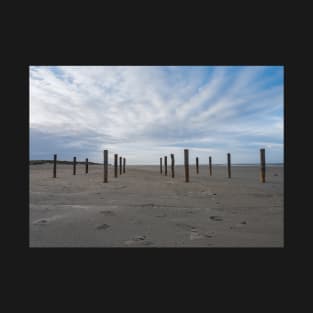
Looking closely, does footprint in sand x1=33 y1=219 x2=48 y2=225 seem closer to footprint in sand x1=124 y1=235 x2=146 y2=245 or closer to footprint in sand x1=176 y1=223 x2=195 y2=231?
footprint in sand x1=124 y1=235 x2=146 y2=245

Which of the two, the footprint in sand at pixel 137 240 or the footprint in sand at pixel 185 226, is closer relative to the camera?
the footprint in sand at pixel 137 240

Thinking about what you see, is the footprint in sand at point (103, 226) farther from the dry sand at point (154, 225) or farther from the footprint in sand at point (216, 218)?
the footprint in sand at point (216, 218)

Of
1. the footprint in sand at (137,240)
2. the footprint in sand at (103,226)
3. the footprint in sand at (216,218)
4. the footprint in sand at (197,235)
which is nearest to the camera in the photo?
the footprint in sand at (137,240)

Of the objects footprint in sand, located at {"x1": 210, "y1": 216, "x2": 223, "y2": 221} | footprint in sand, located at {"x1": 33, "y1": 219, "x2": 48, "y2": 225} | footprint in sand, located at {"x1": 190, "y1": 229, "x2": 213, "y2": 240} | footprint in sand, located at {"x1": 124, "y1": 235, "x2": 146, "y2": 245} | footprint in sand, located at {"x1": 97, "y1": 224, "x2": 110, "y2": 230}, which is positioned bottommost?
footprint in sand, located at {"x1": 210, "y1": 216, "x2": 223, "y2": 221}

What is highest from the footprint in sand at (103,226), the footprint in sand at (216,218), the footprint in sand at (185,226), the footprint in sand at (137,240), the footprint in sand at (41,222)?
the footprint in sand at (41,222)

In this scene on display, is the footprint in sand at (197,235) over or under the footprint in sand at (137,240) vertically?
under

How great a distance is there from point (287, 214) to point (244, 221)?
2.09 m

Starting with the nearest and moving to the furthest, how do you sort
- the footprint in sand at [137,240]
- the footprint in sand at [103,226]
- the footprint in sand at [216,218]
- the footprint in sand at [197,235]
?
the footprint in sand at [137,240] < the footprint in sand at [197,235] < the footprint in sand at [103,226] < the footprint in sand at [216,218]

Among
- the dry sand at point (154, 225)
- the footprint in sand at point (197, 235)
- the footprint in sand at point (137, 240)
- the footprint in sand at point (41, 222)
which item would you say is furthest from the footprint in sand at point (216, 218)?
the footprint in sand at point (41, 222)

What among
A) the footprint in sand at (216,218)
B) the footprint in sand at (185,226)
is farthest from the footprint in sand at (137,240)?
the footprint in sand at (216,218)

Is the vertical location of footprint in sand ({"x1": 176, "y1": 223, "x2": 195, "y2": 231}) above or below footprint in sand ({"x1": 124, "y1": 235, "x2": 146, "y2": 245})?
below

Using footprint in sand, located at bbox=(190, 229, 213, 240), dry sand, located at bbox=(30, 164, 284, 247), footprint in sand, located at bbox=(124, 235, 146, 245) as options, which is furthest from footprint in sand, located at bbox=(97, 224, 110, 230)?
footprint in sand, located at bbox=(190, 229, 213, 240)

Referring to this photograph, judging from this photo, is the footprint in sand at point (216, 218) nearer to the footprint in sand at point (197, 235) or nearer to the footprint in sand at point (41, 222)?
the footprint in sand at point (197, 235)
